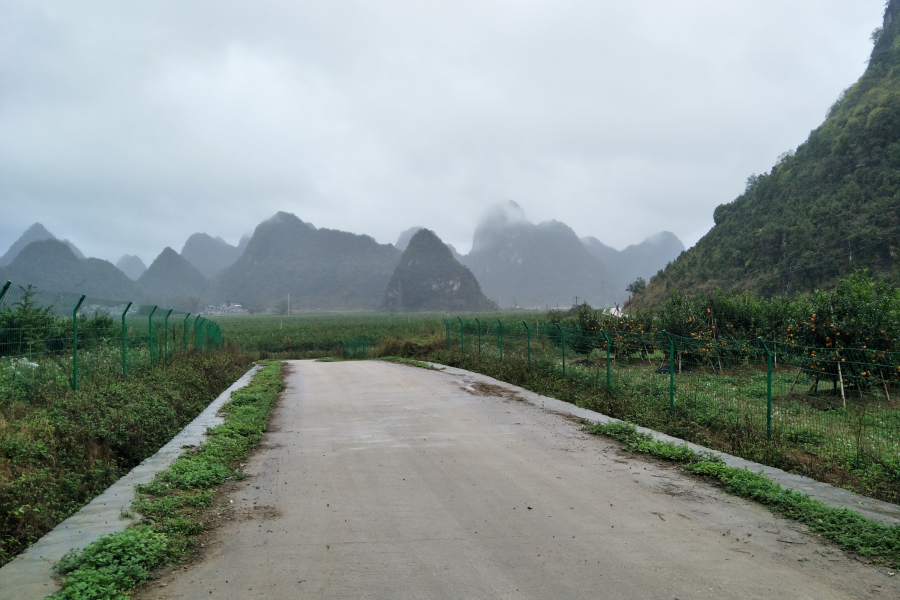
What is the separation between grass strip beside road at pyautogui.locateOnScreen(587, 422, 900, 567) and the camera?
15.0ft

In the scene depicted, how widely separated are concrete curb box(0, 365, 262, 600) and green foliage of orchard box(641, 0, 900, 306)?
35.1 meters

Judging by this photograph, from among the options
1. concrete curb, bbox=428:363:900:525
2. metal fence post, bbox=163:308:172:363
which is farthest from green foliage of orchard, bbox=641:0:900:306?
concrete curb, bbox=428:363:900:525

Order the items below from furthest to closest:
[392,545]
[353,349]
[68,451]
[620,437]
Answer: [353,349], [620,437], [68,451], [392,545]

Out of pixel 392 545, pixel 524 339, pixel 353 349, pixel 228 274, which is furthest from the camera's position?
pixel 228 274

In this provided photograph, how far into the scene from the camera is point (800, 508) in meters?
5.38

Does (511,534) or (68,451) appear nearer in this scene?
(511,534)

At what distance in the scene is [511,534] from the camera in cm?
486

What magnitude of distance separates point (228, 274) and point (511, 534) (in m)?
196

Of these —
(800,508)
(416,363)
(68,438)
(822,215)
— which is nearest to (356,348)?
(416,363)

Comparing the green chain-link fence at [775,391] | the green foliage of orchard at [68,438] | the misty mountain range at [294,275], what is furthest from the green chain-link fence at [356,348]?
the misty mountain range at [294,275]

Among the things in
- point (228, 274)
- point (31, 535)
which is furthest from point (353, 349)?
point (228, 274)

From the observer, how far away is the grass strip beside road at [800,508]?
4566 millimetres

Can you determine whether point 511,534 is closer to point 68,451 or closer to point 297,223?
point 68,451

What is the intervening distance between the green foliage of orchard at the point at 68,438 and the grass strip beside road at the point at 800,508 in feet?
21.1
